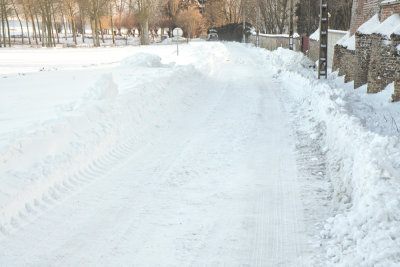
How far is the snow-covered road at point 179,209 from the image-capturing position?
14.1 feet

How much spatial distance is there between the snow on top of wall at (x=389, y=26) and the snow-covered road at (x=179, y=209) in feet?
13.7

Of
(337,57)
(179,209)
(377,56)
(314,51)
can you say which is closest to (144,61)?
(337,57)

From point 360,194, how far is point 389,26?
7.90m

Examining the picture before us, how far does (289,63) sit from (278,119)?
11.2 m

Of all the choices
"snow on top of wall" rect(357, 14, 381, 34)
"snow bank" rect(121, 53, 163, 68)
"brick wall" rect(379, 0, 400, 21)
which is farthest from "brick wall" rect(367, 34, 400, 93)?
"snow bank" rect(121, 53, 163, 68)

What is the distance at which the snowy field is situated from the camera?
4262 mm

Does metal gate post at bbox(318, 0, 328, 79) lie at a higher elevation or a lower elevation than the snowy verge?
higher

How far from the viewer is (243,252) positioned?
4.33 m

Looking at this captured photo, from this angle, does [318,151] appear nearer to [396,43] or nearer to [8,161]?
[396,43]

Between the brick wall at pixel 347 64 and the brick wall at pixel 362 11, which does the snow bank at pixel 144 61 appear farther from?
the brick wall at pixel 362 11

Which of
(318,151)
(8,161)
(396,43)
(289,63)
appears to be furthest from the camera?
(289,63)

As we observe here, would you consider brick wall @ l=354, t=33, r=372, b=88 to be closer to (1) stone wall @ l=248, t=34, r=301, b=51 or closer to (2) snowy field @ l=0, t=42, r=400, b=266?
(2) snowy field @ l=0, t=42, r=400, b=266

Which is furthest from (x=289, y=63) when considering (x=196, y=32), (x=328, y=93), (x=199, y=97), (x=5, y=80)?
(x=196, y=32)

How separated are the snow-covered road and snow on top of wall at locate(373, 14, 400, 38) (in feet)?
13.7
